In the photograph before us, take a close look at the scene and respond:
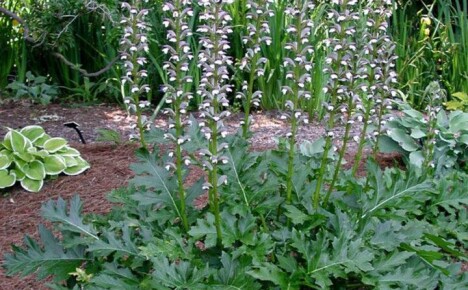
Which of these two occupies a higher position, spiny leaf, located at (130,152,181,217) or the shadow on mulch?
spiny leaf, located at (130,152,181,217)

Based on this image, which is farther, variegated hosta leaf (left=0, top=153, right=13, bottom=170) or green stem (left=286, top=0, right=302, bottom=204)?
variegated hosta leaf (left=0, top=153, right=13, bottom=170)

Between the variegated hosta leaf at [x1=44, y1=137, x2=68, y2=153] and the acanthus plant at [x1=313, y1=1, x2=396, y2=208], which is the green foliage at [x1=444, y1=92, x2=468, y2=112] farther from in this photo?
the variegated hosta leaf at [x1=44, y1=137, x2=68, y2=153]

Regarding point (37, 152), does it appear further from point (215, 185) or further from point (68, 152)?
point (215, 185)

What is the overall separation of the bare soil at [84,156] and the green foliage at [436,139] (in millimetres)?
254

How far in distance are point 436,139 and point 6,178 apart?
9.78 ft

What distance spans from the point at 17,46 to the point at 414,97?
13.3 feet

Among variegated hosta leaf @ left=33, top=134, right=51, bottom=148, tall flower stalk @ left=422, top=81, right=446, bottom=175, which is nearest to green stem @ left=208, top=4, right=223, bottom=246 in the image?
tall flower stalk @ left=422, top=81, right=446, bottom=175

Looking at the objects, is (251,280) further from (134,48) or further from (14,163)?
(14,163)

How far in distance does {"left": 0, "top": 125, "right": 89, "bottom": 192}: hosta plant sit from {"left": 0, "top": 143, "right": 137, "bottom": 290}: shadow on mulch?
74mm

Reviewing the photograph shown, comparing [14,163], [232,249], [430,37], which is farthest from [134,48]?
[430,37]

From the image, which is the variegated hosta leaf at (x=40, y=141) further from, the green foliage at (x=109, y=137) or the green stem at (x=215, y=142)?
the green stem at (x=215, y=142)

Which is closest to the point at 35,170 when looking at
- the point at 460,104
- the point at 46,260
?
the point at 46,260

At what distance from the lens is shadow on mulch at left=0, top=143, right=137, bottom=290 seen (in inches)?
179

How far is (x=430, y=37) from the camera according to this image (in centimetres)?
744
